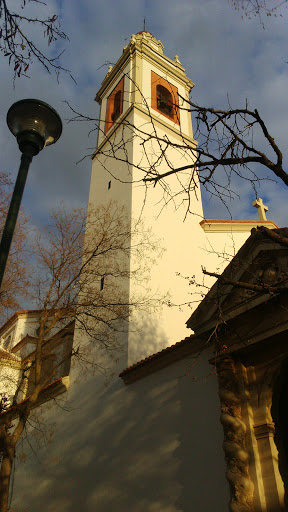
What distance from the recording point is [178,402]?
8.14 meters

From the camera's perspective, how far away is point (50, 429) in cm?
1237

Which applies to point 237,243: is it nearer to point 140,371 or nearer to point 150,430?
point 140,371

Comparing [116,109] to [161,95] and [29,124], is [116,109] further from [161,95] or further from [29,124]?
[29,124]

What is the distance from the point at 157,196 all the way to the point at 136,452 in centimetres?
964

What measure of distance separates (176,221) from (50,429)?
861 cm

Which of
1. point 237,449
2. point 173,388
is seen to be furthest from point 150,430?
point 237,449

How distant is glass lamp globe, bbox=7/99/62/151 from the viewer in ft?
16.2

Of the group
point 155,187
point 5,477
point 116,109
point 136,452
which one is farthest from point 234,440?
point 116,109

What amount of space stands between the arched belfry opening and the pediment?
4.05ft

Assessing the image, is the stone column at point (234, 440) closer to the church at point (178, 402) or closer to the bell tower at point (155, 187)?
the church at point (178, 402)

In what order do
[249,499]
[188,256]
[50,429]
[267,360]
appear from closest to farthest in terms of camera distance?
1. [249,499]
2. [267,360]
3. [50,429]
4. [188,256]

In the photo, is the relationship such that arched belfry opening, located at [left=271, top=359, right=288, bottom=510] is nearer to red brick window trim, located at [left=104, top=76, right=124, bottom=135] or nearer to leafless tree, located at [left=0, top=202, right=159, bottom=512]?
leafless tree, located at [left=0, top=202, right=159, bottom=512]

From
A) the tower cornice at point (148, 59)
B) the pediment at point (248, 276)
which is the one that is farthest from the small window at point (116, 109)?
the pediment at point (248, 276)

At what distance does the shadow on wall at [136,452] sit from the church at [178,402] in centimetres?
3
